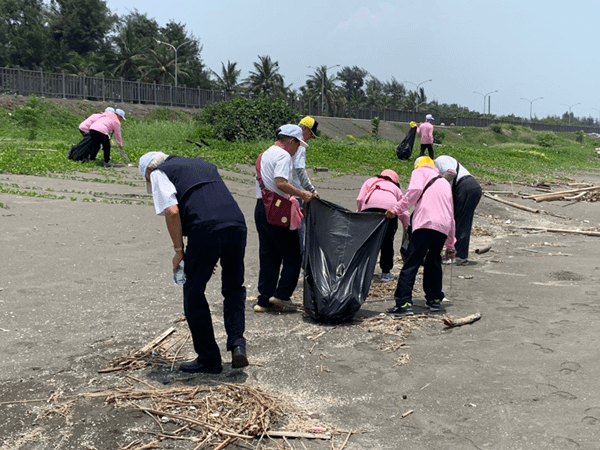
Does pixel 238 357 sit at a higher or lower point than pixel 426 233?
lower

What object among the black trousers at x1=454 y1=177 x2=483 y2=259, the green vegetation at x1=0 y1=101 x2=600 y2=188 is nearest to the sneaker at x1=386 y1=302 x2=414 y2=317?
the black trousers at x1=454 y1=177 x2=483 y2=259

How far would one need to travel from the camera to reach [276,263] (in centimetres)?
715

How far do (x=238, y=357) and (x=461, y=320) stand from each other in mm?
2430

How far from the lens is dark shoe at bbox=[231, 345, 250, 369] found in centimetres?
521

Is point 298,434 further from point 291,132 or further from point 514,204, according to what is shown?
point 514,204

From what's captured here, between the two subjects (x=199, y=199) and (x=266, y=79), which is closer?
(x=199, y=199)

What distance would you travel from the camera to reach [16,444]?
4027 mm

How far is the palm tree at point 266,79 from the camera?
77188 mm

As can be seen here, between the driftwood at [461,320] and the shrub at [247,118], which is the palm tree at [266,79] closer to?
the shrub at [247,118]

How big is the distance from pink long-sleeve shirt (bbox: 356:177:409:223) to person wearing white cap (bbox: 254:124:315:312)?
1.28m

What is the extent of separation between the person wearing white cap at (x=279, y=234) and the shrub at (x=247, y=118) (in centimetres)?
1928

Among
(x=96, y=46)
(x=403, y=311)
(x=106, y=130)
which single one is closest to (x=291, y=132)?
(x=403, y=311)

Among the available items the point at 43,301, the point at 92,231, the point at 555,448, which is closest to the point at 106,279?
the point at 43,301

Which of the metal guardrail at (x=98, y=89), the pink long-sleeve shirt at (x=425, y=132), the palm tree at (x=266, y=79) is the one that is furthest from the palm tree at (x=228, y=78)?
the pink long-sleeve shirt at (x=425, y=132)
